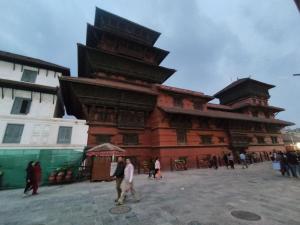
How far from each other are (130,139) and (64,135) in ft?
22.3

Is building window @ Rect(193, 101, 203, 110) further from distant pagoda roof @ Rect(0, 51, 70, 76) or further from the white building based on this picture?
distant pagoda roof @ Rect(0, 51, 70, 76)

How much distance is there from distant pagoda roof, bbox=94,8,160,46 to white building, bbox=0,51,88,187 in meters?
9.28

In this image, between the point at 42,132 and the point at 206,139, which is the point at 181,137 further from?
the point at 42,132

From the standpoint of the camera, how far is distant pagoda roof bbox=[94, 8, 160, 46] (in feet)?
72.1

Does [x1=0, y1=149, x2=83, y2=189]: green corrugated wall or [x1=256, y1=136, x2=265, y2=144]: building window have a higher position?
[x1=256, y1=136, x2=265, y2=144]: building window

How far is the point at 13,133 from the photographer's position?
43.5 feet

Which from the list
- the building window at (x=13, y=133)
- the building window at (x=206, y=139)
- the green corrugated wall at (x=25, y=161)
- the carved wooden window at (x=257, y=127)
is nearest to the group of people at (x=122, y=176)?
the green corrugated wall at (x=25, y=161)

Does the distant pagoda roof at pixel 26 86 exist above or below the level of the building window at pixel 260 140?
above

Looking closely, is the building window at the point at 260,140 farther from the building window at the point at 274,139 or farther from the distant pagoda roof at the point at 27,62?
the distant pagoda roof at the point at 27,62

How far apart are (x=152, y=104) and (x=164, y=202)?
14.2 meters

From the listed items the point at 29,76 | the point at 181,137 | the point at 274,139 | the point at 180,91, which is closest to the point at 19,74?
the point at 29,76

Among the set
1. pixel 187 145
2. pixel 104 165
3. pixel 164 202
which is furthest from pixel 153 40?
pixel 164 202

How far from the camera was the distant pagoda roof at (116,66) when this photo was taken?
19.1 metres

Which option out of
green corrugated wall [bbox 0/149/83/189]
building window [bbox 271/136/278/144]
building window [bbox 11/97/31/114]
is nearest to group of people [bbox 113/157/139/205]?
green corrugated wall [bbox 0/149/83/189]
